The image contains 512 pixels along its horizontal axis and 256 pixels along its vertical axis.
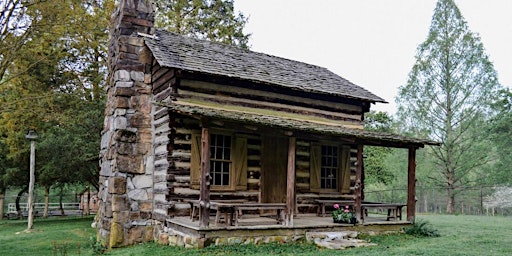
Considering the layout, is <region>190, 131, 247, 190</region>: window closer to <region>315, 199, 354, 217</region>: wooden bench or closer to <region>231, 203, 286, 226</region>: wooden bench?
<region>231, 203, 286, 226</region>: wooden bench

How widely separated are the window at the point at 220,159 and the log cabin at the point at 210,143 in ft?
0.09

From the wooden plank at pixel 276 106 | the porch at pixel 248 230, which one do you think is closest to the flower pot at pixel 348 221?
the porch at pixel 248 230

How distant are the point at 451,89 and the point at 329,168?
54.5 ft

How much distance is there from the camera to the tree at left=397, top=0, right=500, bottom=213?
89.3 feet

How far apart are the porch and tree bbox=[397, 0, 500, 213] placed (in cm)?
1701

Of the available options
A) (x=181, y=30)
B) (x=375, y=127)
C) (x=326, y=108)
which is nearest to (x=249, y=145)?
(x=326, y=108)

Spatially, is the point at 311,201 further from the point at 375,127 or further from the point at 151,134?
the point at 375,127

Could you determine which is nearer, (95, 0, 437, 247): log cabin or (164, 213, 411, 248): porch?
(164, 213, 411, 248): porch

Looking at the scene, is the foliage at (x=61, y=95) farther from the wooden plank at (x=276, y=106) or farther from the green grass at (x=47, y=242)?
the wooden plank at (x=276, y=106)

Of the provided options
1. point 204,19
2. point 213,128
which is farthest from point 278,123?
point 204,19

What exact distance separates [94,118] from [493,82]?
2295cm

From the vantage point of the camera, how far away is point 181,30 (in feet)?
95.3

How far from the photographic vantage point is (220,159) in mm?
12445

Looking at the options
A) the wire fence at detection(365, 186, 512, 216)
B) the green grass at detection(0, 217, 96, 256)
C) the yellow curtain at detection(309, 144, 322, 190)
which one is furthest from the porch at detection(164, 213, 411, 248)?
the wire fence at detection(365, 186, 512, 216)
